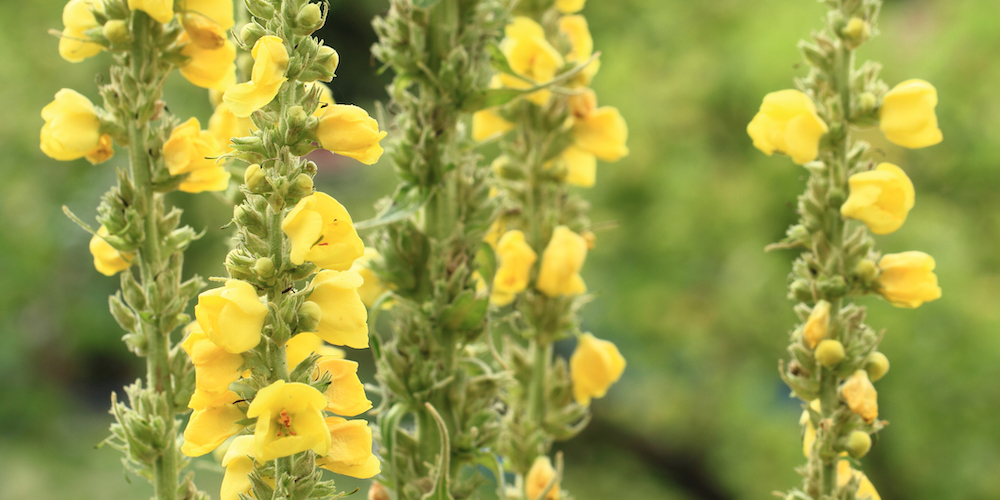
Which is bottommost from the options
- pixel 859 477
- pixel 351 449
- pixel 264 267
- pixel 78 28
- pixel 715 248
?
pixel 715 248

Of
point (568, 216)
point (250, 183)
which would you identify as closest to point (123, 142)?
point (250, 183)

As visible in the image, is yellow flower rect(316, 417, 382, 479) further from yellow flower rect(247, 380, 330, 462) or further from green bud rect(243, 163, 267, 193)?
green bud rect(243, 163, 267, 193)

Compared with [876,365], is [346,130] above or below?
above

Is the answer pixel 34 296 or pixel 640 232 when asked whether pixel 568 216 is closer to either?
pixel 640 232

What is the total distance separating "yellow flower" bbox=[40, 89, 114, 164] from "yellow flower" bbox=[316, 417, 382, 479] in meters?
0.32

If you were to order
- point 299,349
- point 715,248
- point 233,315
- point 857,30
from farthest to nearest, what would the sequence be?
1. point 715,248
2. point 857,30
3. point 299,349
4. point 233,315

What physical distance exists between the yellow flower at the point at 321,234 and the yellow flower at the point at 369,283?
0.94ft

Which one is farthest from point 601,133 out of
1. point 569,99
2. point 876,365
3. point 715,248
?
point 715,248

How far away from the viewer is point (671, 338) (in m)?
3.37

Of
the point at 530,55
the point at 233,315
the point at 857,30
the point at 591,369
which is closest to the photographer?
the point at 233,315

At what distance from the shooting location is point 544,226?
3.05 ft

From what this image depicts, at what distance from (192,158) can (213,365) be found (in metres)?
0.22

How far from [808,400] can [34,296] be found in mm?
5245

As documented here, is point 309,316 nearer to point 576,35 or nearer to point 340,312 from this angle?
point 340,312
